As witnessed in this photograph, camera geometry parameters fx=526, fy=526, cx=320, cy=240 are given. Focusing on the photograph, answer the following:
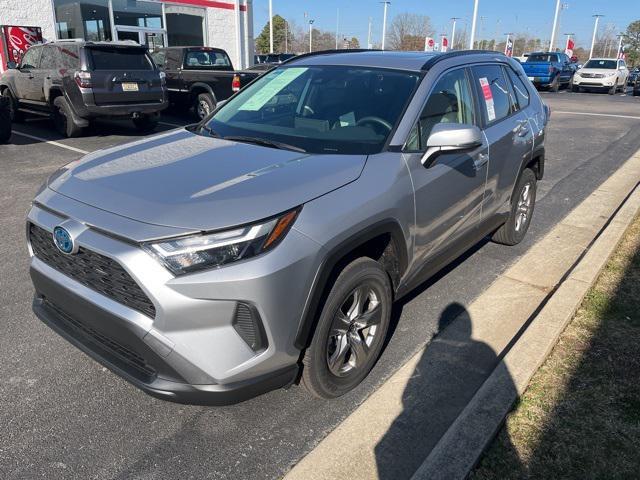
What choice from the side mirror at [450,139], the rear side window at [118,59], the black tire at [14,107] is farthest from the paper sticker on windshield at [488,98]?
the black tire at [14,107]

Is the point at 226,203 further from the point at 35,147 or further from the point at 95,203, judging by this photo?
the point at 35,147

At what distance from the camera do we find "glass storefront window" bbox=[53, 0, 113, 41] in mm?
17828

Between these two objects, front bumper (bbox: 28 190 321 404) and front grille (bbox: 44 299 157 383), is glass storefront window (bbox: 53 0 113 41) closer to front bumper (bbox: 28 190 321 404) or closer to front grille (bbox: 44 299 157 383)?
front grille (bbox: 44 299 157 383)

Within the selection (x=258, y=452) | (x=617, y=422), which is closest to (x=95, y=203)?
(x=258, y=452)

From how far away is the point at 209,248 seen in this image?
7.06 ft

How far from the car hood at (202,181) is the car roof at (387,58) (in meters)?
1.05

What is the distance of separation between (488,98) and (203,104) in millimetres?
9103

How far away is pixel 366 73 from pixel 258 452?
243 cm

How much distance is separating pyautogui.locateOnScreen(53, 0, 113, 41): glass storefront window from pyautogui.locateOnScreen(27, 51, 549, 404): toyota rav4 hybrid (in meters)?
17.4

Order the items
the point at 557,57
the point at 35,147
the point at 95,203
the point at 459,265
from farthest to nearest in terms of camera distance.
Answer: the point at 557,57
the point at 35,147
the point at 459,265
the point at 95,203

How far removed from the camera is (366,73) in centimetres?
352

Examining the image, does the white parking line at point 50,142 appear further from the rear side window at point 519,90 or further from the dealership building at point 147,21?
the dealership building at point 147,21

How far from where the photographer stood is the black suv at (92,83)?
9.62 metres

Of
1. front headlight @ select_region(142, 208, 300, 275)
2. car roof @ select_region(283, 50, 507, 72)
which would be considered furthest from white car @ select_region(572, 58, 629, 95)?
front headlight @ select_region(142, 208, 300, 275)
